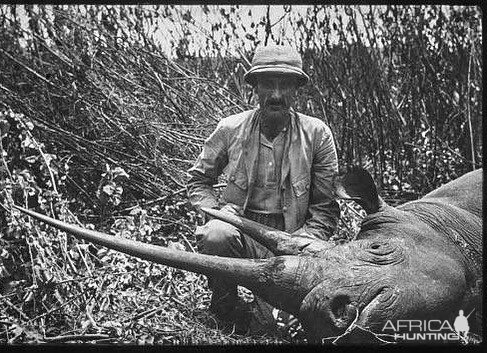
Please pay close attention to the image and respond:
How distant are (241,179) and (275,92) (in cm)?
41

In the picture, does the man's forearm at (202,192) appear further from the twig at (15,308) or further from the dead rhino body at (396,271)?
the twig at (15,308)

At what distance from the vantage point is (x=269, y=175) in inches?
130

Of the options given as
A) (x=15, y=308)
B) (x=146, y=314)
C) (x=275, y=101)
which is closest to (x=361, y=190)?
(x=275, y=101)

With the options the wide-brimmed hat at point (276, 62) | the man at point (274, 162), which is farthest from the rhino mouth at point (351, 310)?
the wide-brimmed hat at point (276, 62)

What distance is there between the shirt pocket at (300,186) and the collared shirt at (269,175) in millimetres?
78

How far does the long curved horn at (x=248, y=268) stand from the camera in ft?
9.09

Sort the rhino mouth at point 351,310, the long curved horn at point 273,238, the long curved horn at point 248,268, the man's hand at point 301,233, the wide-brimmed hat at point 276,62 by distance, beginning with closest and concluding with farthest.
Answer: the rhino mouth at point 351,310, the long curved horn at point 248,268, the long curved horn at point 273,238, the man's hand at point 301,233, the wide-brimmed hat at point 276,62

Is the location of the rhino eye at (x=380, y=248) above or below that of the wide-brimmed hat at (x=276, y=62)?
below

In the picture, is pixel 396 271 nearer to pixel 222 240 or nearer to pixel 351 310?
pixel 351 310

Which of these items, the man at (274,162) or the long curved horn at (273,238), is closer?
the long curved horn at (273,238)

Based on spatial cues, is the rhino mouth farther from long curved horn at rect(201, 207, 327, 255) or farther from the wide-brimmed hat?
the wide-brimmed hat

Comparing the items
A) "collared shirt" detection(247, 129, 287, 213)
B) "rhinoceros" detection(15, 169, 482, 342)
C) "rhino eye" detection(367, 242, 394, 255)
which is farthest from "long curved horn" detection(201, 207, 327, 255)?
"collared shirt" detection(247, 129, 287, 213)

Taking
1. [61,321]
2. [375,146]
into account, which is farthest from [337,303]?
[375,146]

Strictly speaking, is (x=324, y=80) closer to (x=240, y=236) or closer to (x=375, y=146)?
A: (x=375, y=146)
